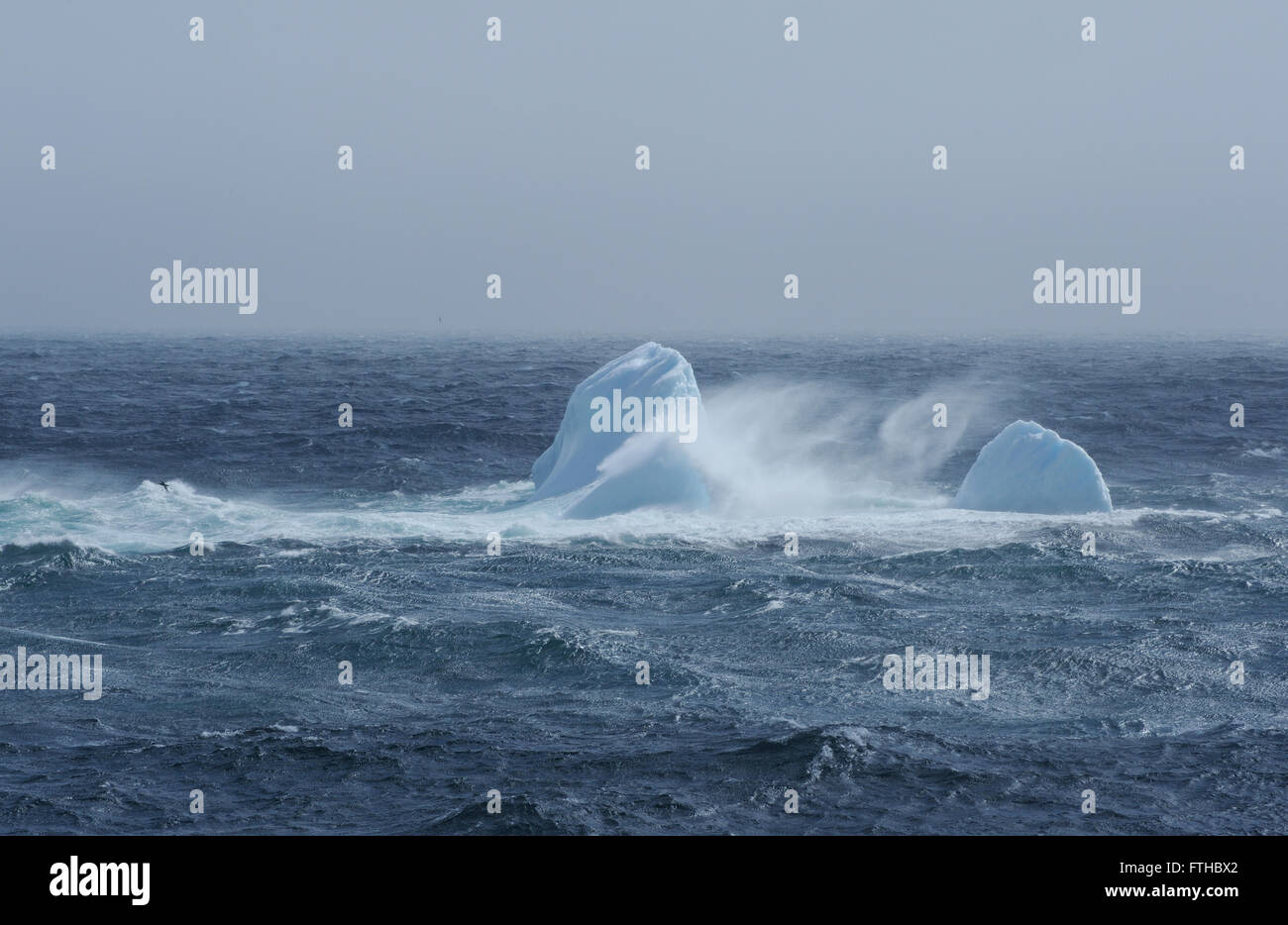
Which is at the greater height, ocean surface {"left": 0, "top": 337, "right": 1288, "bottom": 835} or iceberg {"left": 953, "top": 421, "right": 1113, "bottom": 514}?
iceberg {"left": 953, "top": 421, "right": 1113, "bottom": 514}

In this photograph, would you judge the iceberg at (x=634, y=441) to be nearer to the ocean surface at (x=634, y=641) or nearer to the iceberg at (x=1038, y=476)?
the ocean surface at (x=634, y=641)

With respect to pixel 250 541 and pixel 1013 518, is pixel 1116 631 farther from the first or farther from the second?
pixel 250 541

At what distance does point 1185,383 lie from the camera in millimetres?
98250

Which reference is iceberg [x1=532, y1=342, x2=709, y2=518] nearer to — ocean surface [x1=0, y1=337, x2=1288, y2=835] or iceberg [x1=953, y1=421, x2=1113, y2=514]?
ocean surface [x1=0, y1=337, x2=1288, y2=835]

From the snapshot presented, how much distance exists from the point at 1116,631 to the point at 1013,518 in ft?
37.9

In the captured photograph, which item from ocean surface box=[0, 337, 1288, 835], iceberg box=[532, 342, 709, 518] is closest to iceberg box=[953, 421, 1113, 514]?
ocean surface box=[0, 337, 1288, 835]

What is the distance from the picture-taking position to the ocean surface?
20828 millimetres

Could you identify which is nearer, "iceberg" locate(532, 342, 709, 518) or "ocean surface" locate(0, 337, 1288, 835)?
"ocean surface" locate(0, 337, 1288, 835)

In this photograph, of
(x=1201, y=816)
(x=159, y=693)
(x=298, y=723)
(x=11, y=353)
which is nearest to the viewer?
(x=1201, y=816)

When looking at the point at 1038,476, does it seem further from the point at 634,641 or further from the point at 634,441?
the point at 634,641

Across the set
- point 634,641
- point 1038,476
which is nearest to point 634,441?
point 1038,476

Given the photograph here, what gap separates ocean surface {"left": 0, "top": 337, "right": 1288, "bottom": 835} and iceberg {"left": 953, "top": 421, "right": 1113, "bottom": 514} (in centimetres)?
94

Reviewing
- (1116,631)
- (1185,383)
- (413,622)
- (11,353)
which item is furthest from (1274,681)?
(11,353)

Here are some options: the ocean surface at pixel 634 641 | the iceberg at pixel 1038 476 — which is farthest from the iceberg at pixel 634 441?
the iceberg at pixel 1038 476
